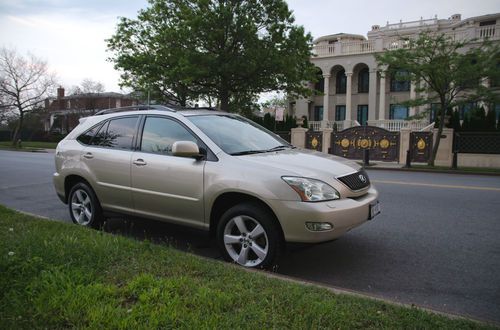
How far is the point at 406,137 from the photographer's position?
23.0 meters

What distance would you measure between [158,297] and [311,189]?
5.88 ft

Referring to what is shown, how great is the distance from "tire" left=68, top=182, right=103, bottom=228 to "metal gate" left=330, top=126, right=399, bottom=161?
1974 centimetres

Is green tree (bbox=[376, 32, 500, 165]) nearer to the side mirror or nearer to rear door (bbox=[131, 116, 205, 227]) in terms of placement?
rear door (bbox=[131, 116, 205, 227])

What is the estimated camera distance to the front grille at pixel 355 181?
14.7ft

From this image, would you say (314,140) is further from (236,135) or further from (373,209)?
(373,209)

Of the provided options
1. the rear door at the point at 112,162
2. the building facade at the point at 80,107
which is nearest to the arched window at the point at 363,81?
the building facade at the point at 80,107

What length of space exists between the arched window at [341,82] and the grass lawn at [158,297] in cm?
4246

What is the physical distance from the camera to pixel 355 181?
4.64 m

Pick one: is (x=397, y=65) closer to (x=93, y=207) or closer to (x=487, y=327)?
(x=93, y=207)

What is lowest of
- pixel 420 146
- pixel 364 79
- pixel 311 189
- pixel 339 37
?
pixel 311 189

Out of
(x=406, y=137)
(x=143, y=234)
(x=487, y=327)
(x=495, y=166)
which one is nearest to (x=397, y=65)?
(x=406, y=137)

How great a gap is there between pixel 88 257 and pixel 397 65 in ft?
63.2

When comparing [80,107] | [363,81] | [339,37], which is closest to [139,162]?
[363,81]

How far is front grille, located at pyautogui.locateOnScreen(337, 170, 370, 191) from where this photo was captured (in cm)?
448
